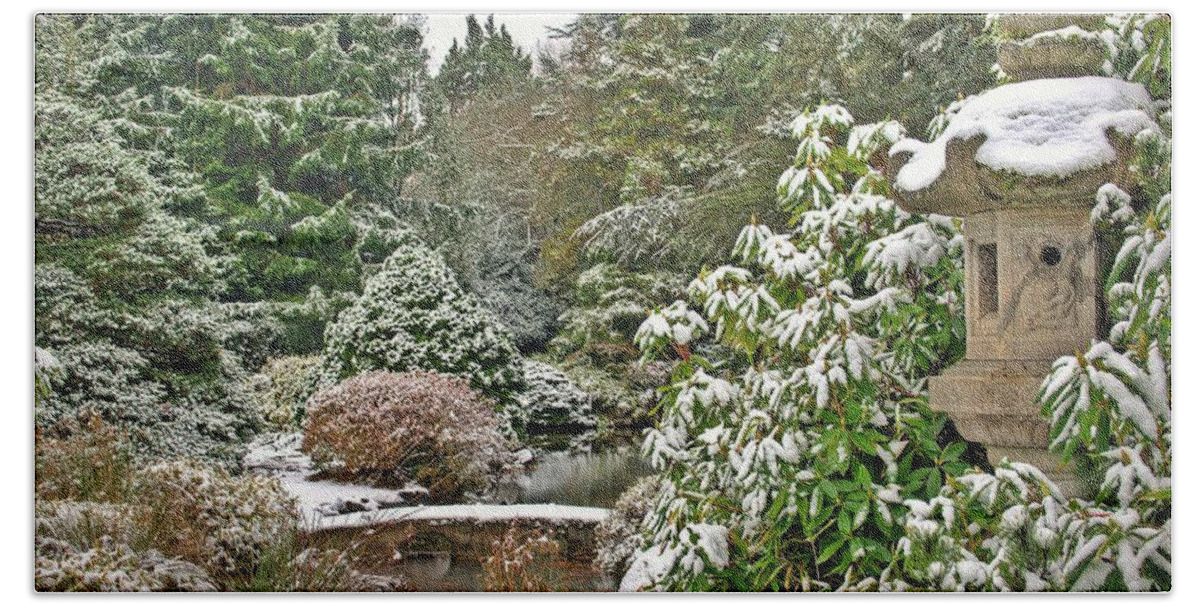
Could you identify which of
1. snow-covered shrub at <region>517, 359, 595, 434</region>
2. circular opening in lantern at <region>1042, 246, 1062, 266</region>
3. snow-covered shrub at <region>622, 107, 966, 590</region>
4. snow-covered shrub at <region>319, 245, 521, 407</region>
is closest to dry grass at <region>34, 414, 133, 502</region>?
snow-covered shrub at <region>319, 245, 521, 407</region>

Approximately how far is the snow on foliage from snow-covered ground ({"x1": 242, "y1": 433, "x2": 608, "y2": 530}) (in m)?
1.81

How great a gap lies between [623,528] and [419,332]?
1.13 metres

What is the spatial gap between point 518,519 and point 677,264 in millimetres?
1160

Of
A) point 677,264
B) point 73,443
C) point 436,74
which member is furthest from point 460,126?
point 73,443

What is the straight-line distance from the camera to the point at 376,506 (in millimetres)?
3652

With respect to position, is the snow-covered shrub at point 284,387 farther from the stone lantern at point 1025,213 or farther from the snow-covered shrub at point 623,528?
the stone lantern at point 1025,213

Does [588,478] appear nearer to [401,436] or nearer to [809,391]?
[401,436]

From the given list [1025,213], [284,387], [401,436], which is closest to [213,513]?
[284,387]

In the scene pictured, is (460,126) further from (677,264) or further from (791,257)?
(791,257)

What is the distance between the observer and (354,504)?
3.66m

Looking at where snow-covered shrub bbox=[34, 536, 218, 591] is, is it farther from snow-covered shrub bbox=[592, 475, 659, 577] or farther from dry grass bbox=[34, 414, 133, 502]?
snow-covered shrub bbox=[592, 475, 659, 577]

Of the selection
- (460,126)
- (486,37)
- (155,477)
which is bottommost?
(155,477)

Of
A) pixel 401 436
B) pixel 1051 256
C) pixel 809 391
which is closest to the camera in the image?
pixel 1051 256

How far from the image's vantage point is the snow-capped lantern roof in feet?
9.82
